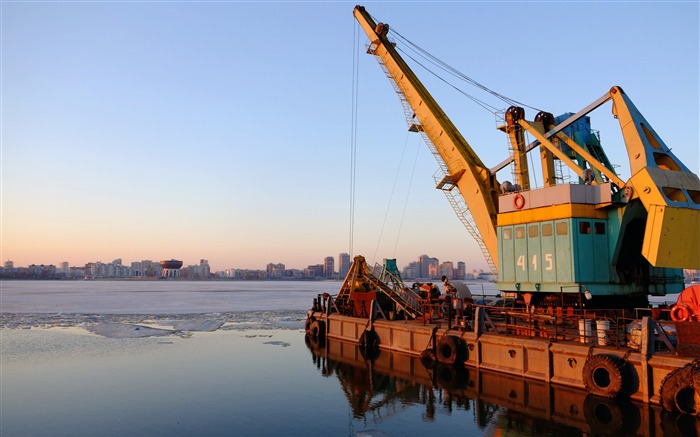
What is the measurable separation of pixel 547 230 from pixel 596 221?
236 cm

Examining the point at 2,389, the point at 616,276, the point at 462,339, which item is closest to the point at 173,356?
the point at 2,389

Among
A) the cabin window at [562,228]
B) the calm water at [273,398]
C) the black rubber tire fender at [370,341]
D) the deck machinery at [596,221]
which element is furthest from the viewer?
the black rubber tire fender at [370,341]

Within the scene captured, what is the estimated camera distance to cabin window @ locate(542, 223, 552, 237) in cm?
2554

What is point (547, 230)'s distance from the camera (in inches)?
1011

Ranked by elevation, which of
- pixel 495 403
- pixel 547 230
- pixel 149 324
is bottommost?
pixel 149 324

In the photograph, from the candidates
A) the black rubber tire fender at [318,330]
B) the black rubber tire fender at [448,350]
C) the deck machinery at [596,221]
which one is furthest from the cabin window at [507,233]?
the black rubber tire fender at [318,330]

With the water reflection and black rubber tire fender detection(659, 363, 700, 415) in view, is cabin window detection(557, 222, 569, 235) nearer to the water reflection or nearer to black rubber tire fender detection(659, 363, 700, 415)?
the water reflection

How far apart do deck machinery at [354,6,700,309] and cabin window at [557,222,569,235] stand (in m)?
0.05

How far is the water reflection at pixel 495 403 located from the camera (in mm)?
16797

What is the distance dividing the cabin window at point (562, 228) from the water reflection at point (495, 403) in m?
7.68

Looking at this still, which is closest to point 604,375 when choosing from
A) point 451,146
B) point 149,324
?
point 451,146

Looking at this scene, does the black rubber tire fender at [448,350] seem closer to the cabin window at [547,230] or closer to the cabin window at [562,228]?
the cabin window at [547,230]

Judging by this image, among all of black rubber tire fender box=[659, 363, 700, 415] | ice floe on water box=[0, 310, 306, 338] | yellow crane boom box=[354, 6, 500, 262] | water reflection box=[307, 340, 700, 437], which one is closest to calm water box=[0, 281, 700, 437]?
water reflection box=[307, 340, 700, 437]

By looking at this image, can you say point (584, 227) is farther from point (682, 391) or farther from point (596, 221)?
point (682, 391)
